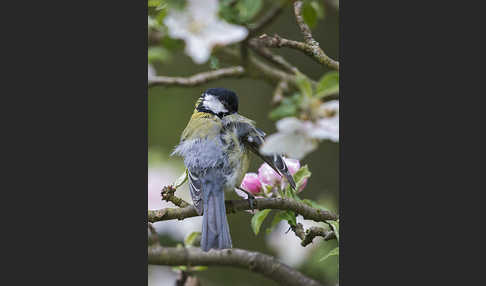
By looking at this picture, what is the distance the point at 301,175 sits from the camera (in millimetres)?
2143

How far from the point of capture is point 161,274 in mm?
2180

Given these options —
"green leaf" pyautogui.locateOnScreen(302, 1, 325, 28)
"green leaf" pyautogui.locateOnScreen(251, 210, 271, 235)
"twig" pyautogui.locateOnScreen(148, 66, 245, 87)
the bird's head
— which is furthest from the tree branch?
"green leaf" pyautogui.locateOnScreen(302, 1, 325, 28)

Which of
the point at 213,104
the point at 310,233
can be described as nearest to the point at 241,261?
the point at 310,233

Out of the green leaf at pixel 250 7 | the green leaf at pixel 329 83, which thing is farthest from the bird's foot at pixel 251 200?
the green leaf at pixel 250 7

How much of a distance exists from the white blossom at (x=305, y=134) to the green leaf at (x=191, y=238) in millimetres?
572

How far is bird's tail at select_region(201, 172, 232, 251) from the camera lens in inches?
78.3

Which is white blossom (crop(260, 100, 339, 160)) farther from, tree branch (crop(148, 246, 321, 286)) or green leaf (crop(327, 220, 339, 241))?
tree branch (crop(148, 246, 321, 286))

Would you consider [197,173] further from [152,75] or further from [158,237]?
[152,75]

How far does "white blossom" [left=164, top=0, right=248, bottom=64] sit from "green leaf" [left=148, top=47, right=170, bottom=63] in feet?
1.16

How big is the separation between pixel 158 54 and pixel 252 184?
60 centimetres

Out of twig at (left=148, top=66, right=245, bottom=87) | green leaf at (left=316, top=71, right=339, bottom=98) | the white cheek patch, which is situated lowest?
green leaf at (left=316, top=71, right=339, bottom=98)

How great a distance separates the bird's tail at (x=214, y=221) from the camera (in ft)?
6.52

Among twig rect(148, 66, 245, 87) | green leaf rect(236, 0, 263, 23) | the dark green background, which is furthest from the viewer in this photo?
twig rect(148, 66, 245, 87)

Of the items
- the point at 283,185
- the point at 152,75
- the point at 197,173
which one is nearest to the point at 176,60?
the point at 152,75
